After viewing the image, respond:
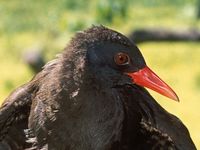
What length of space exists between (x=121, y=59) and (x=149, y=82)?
0.28m

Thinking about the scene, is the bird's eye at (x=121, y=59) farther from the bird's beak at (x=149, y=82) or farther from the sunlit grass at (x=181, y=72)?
the sunlit grass at (x=181, y=72)

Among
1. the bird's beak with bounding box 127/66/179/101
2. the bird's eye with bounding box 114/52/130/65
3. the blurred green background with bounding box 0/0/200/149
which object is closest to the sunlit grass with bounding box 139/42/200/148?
the blurred green background with bounding box 0/0/200/149

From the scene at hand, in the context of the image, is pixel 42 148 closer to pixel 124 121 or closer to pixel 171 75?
pixel 124 121

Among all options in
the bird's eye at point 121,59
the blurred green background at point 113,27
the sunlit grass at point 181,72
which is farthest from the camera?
the blurred green background at point 113,27

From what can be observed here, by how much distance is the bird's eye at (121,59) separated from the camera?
4996 millimetres

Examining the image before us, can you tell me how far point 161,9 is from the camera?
12094 millimetres

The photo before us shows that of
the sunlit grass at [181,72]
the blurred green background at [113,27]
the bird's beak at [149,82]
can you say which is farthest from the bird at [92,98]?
the blurred green background at [113,27]

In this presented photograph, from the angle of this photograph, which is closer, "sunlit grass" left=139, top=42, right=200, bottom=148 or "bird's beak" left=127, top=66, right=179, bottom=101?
"bird's beak" left=127, top=66, right=179, bottom=101

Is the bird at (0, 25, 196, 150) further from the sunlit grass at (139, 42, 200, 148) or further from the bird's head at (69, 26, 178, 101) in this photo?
the sunlit grass at (139, 42, 200, 148)

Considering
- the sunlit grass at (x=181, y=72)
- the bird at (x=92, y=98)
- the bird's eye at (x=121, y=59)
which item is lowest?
the sunlit grass at (x=181, y=72)

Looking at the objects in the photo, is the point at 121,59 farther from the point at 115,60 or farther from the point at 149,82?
the point at 149,82

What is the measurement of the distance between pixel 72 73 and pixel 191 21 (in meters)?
6.49

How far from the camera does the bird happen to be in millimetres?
5029

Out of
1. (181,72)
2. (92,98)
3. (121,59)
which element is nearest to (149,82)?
(121,59)
